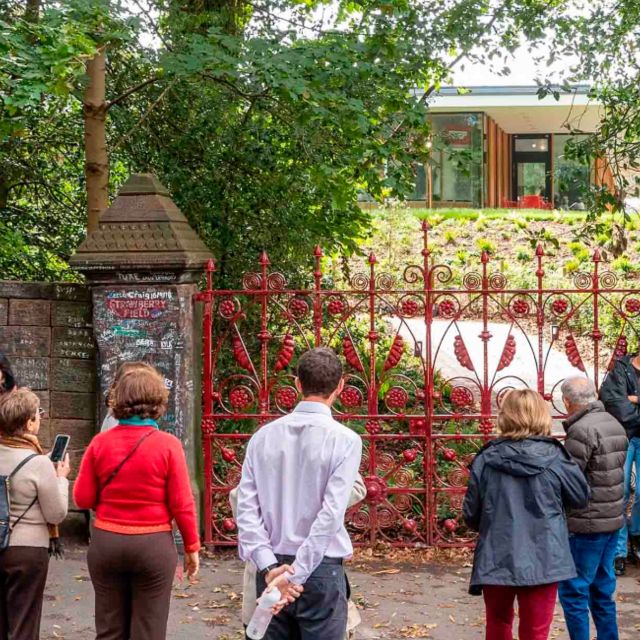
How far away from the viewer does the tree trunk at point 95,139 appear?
9289 mm

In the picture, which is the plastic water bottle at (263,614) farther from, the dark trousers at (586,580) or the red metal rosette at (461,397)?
the red metal rosette at (461,397)

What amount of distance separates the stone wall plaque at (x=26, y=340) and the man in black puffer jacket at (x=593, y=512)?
4144 mm

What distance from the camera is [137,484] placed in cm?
440

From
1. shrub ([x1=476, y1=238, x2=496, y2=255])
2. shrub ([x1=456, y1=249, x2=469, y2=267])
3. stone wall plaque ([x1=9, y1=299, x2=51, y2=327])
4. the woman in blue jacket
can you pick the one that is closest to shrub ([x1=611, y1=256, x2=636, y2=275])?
shrub ([x1=476, y1=238, x2=496, y2=255])

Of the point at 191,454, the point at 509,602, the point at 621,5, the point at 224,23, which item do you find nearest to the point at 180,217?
the point at 191,454

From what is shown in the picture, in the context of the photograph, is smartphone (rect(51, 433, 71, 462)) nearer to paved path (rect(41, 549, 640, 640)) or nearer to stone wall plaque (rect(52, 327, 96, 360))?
paved path (rect(41, 549, 640, 640))

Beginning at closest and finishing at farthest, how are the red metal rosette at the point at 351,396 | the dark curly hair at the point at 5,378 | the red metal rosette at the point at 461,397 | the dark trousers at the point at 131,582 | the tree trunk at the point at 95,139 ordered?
the dark trousers at the point at 131,582
the dark curly hair at the point at 5,378
the red metal rosette at the point at 461,397
the red metal rosette at the point at 351,396
the tree trunk at the point at 95,139

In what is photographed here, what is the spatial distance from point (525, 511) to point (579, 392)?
3.01 feet

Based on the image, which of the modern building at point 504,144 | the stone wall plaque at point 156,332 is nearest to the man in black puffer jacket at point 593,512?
the stone wall plaque at point 156,332

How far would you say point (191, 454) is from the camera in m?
7.53

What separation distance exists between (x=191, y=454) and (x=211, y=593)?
3.75 feet

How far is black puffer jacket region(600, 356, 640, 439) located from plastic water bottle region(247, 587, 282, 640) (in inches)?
147

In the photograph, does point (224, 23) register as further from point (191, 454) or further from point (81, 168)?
point (191, 454)

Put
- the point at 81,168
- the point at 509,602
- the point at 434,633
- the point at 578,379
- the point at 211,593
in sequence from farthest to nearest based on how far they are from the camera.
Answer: the point at 81,168, the point at 211,593, the point at 434,633, the point at 578,379, the point at 509,602
